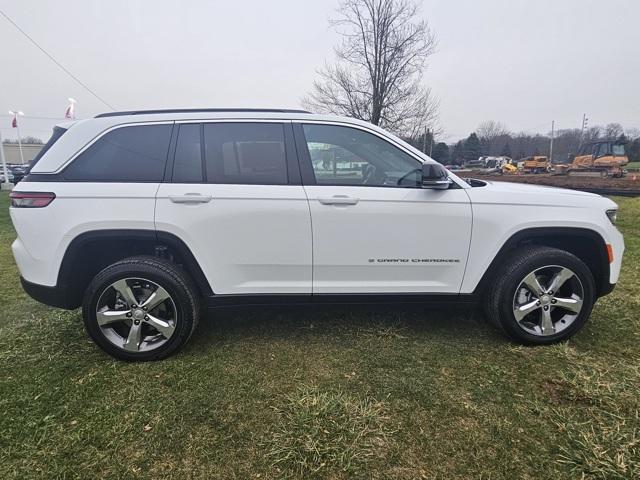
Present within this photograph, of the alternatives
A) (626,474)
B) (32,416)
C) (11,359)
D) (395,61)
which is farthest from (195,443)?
(395,61)

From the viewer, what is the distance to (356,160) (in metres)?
3.00

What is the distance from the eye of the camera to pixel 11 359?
296 cm

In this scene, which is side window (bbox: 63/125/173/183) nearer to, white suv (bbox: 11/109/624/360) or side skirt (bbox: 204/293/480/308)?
white suv (bbox: 11/109/624/360)

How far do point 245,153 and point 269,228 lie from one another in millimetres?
605

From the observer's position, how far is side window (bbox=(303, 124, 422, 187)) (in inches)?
115

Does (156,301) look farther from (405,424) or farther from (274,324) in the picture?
(405,424)

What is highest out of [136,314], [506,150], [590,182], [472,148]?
[472,148]

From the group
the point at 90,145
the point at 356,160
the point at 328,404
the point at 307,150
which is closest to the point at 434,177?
the point at 356,160

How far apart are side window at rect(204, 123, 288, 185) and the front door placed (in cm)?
18

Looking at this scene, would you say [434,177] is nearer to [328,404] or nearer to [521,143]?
[328,404]

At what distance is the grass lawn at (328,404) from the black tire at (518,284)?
13cm

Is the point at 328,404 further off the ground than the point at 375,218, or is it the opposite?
the point at 375,218

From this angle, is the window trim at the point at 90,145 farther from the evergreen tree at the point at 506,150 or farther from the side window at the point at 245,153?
the evergreen tree at the point at 506,150

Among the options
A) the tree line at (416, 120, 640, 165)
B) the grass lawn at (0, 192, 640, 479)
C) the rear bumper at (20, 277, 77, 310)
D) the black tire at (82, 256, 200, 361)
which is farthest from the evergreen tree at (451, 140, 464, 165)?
the rear bumper at (20, 277, 77, 310)
